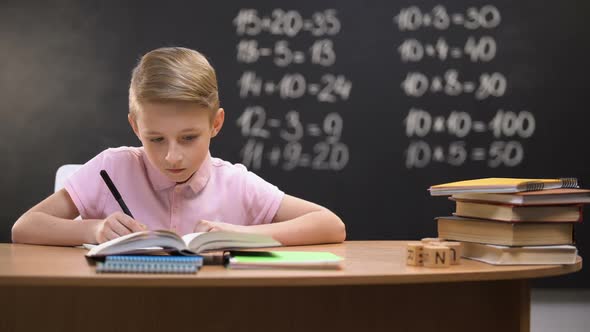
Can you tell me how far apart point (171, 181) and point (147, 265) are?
2.33ft

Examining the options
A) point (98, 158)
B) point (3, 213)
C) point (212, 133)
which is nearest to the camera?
point (212, 133)

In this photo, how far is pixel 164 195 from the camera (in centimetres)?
183

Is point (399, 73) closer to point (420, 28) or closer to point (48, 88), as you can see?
point (420, 28)

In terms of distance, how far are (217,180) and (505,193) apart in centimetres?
79

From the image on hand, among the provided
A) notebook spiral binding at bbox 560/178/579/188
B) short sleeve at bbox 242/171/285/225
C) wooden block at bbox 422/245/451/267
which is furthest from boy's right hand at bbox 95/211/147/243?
notebook spiral binding at bbox 560/178/579/188

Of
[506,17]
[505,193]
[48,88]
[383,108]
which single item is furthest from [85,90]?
[505,193]

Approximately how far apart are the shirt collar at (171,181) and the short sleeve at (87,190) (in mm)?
124

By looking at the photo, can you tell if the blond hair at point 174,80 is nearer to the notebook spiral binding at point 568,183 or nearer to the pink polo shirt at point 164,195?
the pink polo shirt at point 164,195

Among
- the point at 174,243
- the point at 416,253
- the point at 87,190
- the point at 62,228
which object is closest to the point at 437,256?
the point at 416,253

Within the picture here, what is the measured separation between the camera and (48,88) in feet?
9.97

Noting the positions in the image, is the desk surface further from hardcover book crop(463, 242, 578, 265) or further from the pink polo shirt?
the pink polo shirt

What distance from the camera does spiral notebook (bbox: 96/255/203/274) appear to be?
3.64 feet

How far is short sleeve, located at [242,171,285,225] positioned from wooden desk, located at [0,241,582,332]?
46 centimetres

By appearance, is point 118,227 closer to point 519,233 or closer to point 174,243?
point 174,243
